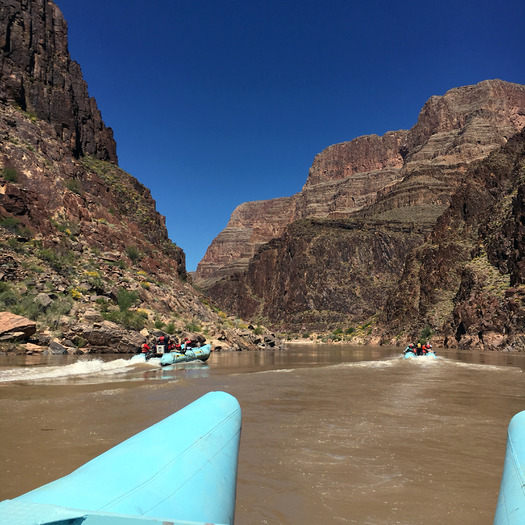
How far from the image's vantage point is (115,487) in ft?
6.63

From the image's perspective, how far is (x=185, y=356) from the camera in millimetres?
19047

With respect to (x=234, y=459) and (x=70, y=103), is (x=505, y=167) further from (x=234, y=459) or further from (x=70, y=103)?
(x=234, y=459)

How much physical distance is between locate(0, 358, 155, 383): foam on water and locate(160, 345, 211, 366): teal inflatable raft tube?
5.75 feet

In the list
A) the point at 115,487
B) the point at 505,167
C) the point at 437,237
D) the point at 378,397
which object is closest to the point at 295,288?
the point at 437,237

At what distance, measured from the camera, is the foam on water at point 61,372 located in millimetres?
11738

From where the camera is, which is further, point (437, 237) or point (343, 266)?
point (343, 266)

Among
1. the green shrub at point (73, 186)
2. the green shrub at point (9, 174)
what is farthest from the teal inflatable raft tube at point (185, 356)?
the green shrub at point (73, 186)

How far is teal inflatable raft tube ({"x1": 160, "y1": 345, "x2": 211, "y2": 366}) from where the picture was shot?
17.7 m

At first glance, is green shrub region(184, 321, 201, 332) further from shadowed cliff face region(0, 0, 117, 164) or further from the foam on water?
shadowed cliff face region(0, 0, 117, 164)

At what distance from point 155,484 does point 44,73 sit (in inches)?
1962

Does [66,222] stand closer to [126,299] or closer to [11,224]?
[11,224]

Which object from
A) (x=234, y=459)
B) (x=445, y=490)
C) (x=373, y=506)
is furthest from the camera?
(x=445, y=490)

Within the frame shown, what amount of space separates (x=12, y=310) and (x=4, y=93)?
83.3ft

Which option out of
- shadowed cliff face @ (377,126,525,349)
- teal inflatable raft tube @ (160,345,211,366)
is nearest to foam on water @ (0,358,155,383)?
teal inflatable raft tube @ (160,345,211,366)
